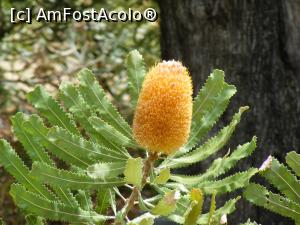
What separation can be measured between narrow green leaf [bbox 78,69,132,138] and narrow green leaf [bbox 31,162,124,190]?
146mm

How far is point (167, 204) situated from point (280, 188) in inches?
15.6

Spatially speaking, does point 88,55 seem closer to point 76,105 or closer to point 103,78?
point 103,78

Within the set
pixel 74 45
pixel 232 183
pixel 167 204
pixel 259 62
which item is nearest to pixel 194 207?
pixel 167 204

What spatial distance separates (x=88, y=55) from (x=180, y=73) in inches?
169

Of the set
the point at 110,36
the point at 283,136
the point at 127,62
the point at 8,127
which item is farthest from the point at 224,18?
the point at 110,36

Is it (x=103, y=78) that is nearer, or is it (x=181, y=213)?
(x=181, y=213)

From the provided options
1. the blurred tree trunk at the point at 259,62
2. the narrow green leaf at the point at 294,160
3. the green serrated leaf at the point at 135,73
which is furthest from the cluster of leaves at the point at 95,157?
the blurred tree trunk at the point at 259,62

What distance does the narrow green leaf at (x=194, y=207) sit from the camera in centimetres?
120

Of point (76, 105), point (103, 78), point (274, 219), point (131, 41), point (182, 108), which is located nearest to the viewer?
point (182, 108)

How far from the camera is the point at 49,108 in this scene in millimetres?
1460

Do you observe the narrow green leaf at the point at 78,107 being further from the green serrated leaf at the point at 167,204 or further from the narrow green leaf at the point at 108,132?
the green serrated leaf at the point at 167,204

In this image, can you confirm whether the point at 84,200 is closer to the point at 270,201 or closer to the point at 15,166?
the point at 15,166

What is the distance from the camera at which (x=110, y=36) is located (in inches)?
221

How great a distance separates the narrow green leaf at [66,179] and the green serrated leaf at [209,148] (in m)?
0.14
